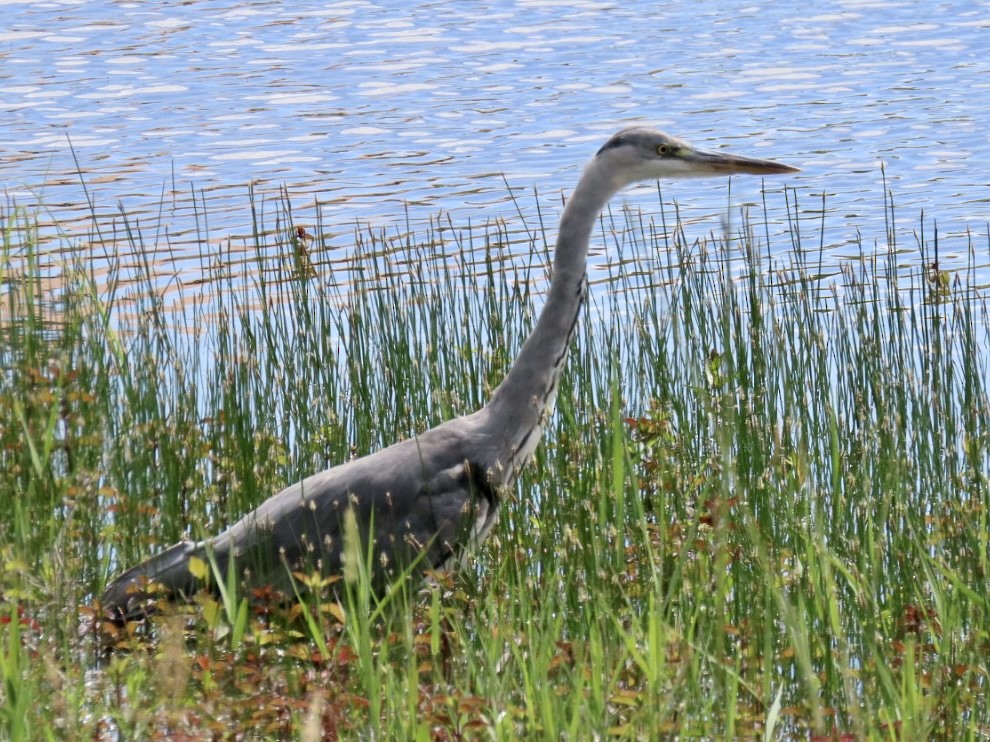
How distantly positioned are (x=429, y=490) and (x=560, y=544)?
14.2 inches

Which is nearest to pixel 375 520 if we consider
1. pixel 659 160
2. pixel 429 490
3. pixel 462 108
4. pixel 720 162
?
pixel 429 490

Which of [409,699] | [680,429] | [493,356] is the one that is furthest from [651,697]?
[493,356]

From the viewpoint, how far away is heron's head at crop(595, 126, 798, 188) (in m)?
4.17

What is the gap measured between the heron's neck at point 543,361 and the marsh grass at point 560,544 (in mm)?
224

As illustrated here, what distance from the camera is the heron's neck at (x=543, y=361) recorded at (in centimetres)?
397

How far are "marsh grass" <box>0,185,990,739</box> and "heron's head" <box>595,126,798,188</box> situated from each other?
24 cm

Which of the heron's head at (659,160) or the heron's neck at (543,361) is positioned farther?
the heron's head at (659,160)

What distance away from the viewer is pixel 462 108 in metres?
11.8

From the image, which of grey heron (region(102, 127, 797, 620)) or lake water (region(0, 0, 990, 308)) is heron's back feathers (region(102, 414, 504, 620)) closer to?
grey heron (region(102, 127, 797, 620))

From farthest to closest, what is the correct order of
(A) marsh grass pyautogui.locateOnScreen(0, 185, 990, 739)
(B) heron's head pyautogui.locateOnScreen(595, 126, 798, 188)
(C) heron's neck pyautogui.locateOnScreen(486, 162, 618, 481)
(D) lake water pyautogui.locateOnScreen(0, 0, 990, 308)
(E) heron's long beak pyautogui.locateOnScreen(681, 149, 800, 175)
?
(D) lake water pyautogui.locateOnScreen(0, 0, 990, 308), (E) heron's long beak pyautogui.locateOnScreen(681, 149, 800, 175), (B) heron's head pyautogui.locateOnScreen(595, 126, 798, 188), (C) heron's neck pyautogui.locateOnScreen(486, 162, 618, 481), (A) marsh grass pyautogui.locateOnScreen(0, 185, 990, 739)

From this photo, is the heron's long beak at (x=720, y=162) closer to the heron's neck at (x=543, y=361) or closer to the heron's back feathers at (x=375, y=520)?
the heron's neck at (x=543, y=361)

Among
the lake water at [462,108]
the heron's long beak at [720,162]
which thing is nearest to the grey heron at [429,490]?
the heron's long beak at [720,162]

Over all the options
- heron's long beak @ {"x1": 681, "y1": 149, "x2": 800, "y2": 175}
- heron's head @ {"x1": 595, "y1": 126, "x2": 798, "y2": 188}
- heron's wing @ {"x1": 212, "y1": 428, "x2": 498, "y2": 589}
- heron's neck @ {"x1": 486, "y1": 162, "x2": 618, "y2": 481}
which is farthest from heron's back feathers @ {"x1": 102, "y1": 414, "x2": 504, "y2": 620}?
heron's long beak @ {"x1": 681, "y1": 149, "x2": 800, "y2": 175}

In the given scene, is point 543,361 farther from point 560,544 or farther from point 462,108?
point 462,108
